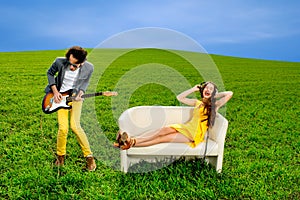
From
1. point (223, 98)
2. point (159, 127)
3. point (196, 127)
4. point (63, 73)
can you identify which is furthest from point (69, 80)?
point (223, 98)

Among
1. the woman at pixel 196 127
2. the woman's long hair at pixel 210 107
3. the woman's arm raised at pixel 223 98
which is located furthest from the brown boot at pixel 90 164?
the woman's arm raised at pixel 223 98

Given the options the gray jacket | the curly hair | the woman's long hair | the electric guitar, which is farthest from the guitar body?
the woman's long hair

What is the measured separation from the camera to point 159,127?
5.21m

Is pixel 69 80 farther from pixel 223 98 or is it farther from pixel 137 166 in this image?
pixel 223 98

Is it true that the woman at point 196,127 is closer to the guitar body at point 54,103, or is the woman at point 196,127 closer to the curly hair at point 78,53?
the guitar body at point 54,103

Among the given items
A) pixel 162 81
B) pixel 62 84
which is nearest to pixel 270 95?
pixel 162 81

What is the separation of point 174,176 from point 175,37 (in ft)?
6.17

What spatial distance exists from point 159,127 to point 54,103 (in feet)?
5.35

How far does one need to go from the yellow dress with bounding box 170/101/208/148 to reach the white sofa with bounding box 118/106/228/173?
99mm

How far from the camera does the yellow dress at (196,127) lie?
4.57 meters

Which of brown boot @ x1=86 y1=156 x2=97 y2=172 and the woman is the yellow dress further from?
brown boot @ x1=86 y1=156 x2=97 y2=172

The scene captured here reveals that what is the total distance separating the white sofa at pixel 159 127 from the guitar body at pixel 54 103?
75 cm

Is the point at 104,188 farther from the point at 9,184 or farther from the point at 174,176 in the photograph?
the point at 9,184

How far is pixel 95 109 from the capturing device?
8.80 metres
